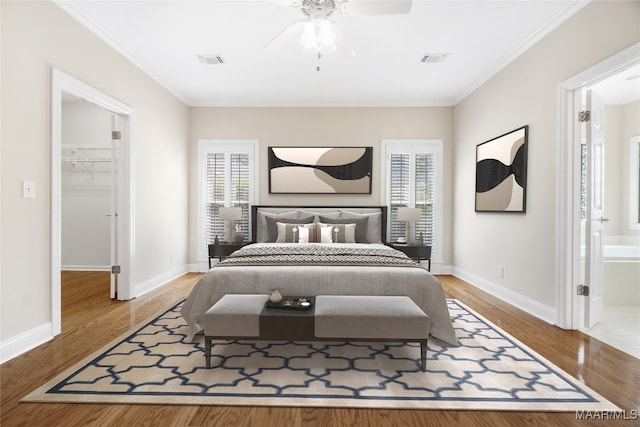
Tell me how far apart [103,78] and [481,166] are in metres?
4.65

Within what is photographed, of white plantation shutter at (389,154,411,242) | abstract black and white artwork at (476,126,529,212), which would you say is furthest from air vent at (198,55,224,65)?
abstract black and white artwork at (476,126,529,212)

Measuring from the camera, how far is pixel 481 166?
4.73m

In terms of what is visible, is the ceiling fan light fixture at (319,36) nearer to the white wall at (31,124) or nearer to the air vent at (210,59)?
the air vent at (210,59)

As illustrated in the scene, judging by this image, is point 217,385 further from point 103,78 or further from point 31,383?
point 103,78

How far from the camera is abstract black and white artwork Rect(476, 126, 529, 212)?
3795mm

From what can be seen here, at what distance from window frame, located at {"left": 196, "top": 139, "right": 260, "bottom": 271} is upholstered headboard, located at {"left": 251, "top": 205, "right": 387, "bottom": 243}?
0.36 m

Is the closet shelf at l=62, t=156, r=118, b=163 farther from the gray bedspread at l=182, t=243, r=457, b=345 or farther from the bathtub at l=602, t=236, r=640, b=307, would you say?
the bathtub at l=602, t=236, r=640, b=307

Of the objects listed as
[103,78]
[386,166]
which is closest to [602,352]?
[386,166]

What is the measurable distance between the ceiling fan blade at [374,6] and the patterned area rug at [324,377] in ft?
7.91

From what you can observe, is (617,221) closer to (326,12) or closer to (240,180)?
(326,12)

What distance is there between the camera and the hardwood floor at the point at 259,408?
1.76 meters

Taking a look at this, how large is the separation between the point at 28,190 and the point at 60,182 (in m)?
0.26

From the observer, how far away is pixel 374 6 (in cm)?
233

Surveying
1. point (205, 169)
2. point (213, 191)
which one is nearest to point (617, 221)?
point (213, 191)
